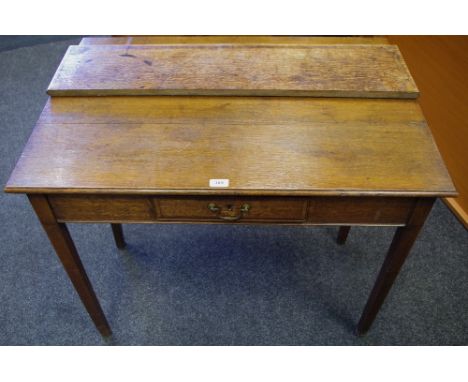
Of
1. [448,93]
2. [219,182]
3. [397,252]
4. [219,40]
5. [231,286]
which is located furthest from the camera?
[448,93]

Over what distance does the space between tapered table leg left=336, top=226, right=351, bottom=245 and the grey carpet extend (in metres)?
0.03

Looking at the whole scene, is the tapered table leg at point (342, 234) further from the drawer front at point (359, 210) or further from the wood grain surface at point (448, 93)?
the drawer front at point (359, 210)

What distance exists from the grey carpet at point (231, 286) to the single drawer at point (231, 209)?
26.6 inches

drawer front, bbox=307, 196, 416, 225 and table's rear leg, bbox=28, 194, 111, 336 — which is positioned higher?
drawer front, bbox=307, 196, 416, 225

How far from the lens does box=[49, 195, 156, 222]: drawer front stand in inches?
40.1

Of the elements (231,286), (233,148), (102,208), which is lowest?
(231,286)

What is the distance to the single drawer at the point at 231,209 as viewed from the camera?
1.01 meters

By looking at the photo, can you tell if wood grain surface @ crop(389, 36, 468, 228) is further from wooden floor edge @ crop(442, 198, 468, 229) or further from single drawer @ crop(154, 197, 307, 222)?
single drawer @ crop(154, 197, 307, 222)

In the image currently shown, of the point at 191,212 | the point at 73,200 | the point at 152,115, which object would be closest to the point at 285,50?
the point at 152,115

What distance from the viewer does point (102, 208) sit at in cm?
104

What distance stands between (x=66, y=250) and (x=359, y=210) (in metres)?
0.81

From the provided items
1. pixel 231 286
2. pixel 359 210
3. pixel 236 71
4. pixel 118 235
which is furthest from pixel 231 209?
pixel 118 235

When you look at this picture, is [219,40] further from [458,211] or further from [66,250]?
[458,211]

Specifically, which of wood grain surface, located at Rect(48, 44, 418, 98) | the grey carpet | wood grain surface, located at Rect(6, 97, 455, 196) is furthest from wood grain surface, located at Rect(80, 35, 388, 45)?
the grey carpet
